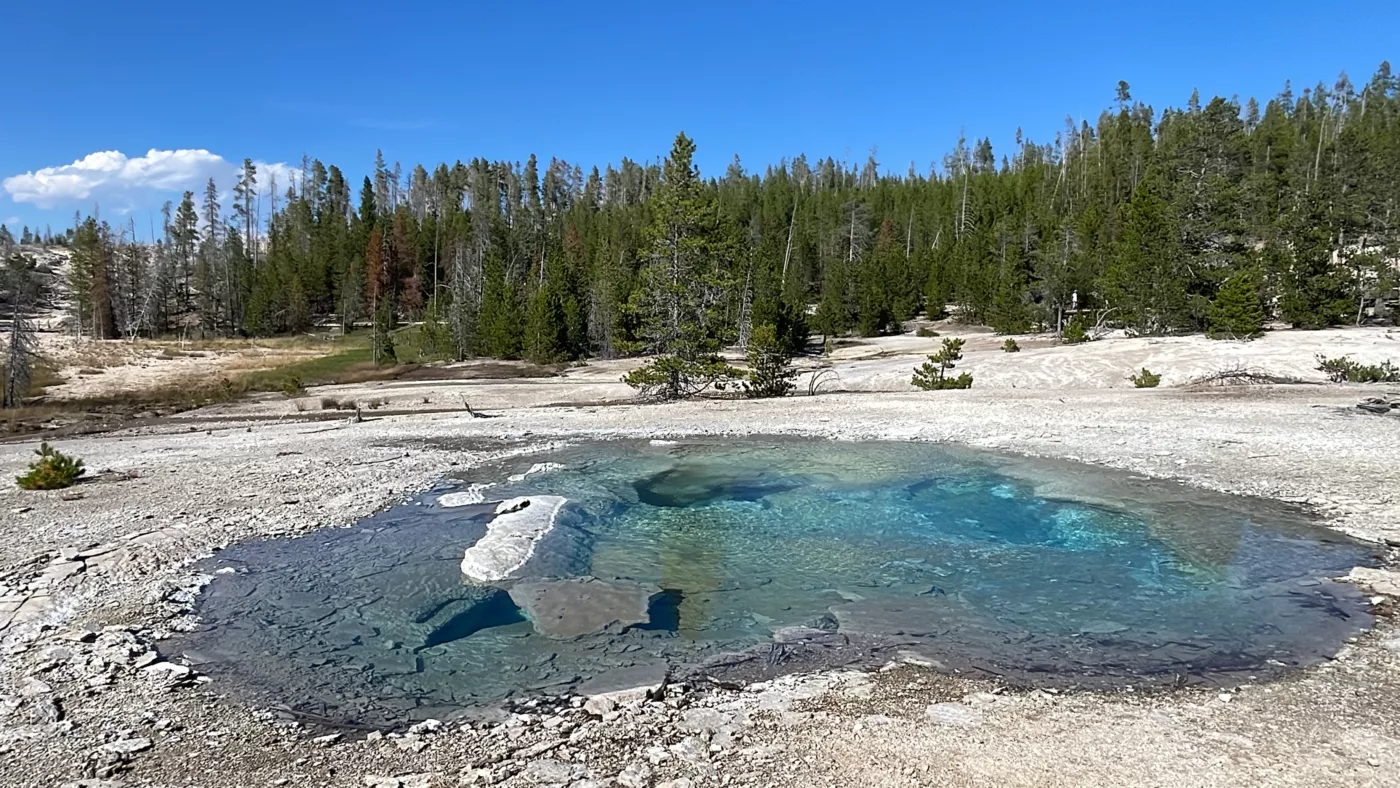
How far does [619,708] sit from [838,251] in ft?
307

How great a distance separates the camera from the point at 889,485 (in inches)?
571

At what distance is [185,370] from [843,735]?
201 ft

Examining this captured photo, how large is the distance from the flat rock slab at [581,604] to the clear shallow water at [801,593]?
0.20 feet

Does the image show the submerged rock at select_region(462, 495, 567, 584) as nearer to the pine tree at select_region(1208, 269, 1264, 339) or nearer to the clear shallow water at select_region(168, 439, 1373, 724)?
the clear shallow water at select_region(168, 439, 1373, 724)

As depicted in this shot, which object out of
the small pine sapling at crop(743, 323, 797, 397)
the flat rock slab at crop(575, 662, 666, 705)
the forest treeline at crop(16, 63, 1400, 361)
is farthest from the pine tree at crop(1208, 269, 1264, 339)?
the flat rock slab at crop(575, 662, 666, 705)

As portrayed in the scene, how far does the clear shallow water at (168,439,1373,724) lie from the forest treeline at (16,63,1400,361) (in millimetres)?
16506

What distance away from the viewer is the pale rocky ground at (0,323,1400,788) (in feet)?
16.9

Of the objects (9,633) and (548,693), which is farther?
(9,633)

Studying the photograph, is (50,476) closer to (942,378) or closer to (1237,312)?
(942,378)

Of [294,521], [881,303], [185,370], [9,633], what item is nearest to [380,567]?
[294,521]

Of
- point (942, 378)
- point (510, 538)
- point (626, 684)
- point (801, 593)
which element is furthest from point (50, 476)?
point (942, 378)

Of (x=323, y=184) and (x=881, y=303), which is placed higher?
(x=323, y=184)

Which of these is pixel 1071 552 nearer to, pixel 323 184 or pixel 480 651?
pixel 480 651

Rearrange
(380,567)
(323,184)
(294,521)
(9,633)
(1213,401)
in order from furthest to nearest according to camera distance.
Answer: (323,184) < (1213,401) < (294,521) < (380,567) < (9,633)
